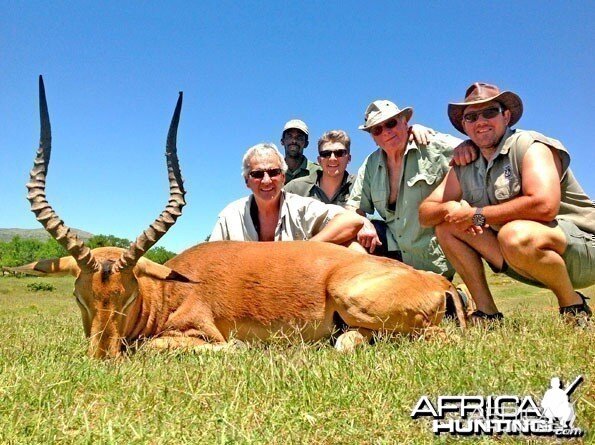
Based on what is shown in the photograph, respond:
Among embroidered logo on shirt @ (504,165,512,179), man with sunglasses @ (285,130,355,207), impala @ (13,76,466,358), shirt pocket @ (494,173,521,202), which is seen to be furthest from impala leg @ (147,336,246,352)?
man with sunglasses @ (285,130,355,207)

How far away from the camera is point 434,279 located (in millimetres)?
6070

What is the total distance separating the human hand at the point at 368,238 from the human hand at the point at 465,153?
1.53 meters

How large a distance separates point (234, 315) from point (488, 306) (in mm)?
3018

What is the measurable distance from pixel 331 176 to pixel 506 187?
389cm

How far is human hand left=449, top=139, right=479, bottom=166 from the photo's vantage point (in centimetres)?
679

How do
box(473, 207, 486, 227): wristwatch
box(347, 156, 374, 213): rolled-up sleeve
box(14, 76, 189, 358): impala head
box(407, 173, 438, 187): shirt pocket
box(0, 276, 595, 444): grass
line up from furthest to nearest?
box(347, 156, 374, 213): rolled-up sleeve → box(407, 173, 438, 187): shirt pocket → box(473, 207, 486, 227): wristwatch → box(14, 76, 189, 358): impala head → box(0, 276, 595, 444): grass

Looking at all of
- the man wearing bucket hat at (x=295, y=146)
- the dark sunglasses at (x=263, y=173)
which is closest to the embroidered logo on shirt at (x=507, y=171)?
the dark sunglasses at (x=263, y=173)

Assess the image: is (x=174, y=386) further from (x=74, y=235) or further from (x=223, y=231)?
(x=223, y=231)

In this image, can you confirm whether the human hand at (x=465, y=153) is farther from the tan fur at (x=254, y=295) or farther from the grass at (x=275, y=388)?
the grass at (x=275, y=388)

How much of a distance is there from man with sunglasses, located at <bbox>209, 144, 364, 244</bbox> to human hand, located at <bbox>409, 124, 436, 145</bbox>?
1.42m

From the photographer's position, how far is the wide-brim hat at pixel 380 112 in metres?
7.74

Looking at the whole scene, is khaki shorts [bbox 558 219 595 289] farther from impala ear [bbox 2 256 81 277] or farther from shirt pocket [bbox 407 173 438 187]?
impala ear [bbox 2 256 81 277]

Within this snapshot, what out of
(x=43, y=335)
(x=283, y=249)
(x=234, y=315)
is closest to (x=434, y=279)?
(x=283, y=249)

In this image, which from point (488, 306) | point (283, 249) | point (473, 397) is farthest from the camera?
point (488, 306)
